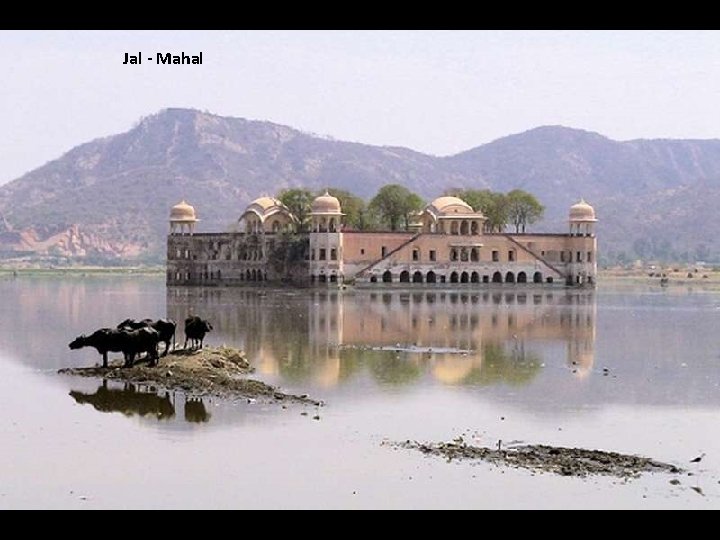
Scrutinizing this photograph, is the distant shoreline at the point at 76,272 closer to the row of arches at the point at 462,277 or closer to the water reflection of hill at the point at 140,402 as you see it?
the row of arches at the point at 462,277

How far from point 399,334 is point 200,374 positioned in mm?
12128

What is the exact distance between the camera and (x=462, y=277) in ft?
238

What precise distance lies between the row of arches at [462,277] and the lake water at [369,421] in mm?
36514

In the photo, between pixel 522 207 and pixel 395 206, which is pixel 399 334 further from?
pixel 395 206

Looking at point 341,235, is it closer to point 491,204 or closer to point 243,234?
point 243,234

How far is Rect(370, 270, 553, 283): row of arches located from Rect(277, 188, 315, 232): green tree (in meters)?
7.48

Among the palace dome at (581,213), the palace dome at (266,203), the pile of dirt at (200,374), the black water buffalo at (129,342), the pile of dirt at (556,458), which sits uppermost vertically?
the palace dome at (266,203)

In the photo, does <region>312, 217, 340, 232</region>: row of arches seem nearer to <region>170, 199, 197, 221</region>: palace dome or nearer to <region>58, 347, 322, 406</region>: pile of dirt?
<region>170, 199, 197, 221</region>: palace dome

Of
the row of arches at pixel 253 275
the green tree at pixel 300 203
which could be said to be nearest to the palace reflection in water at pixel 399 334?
the row of arches at pixel 253 275

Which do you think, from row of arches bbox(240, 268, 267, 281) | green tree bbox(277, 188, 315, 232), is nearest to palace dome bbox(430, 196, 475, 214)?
green tree bbox(277, 188, 315, 232)

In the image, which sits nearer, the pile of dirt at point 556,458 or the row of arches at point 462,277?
the pile of dirt at point 556,458

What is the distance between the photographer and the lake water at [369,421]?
41.7ft
